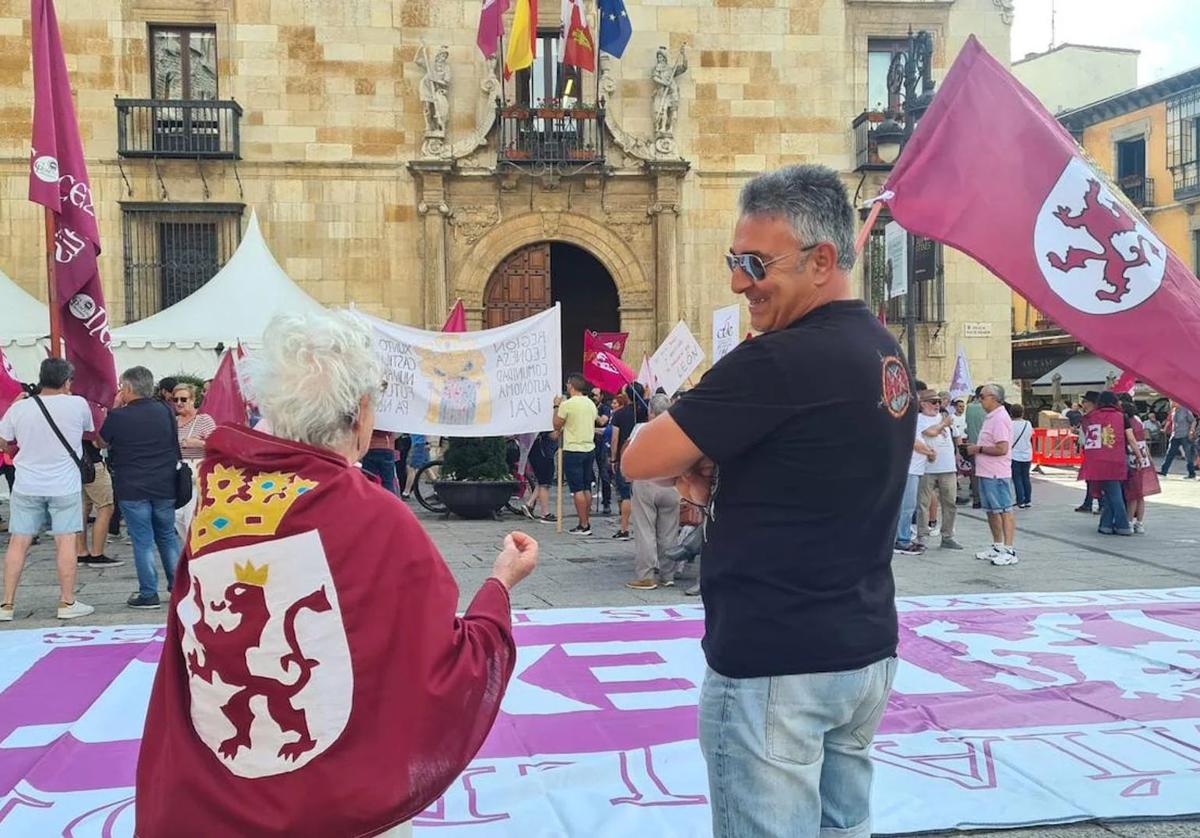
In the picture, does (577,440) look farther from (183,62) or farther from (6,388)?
(183,62)

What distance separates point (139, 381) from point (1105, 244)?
20.5 ft

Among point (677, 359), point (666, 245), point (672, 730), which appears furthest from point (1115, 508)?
point (666, 245)

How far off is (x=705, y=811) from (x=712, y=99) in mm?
16209

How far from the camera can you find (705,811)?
11.7 ft

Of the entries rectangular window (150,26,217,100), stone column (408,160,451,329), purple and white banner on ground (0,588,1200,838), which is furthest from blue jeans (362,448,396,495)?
rectangular window (150,26,217,100)

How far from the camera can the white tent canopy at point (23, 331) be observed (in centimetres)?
1175

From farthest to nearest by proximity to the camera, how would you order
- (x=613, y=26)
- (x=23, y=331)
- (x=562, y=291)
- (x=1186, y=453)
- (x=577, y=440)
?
(x=562, y=291), (x=1186, y=453), (x=613, y=26), (x=23, y=331), (x=577, y=440)

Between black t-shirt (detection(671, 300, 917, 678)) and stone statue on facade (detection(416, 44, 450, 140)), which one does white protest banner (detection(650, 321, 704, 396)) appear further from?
black t-shirt (detection(671, 300, 917, 678))

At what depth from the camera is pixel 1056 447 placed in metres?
21.9

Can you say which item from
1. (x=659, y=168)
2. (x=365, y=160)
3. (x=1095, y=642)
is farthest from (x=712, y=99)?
(x=1095, y=642)

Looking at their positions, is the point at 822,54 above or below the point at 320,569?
above

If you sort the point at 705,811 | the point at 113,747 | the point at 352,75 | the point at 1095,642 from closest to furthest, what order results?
the point at 705,811
the point at 113,747
the point at 1095,642
the point at 352,75

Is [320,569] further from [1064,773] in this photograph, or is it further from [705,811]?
[1064,773]

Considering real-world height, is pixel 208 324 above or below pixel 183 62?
below
